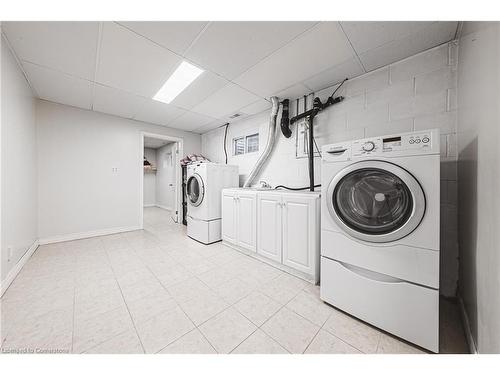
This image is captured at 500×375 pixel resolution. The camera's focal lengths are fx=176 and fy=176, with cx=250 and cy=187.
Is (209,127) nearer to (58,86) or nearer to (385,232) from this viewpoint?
(58,86)

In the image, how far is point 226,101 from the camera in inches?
104

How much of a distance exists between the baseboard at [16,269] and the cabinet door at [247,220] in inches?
85.2

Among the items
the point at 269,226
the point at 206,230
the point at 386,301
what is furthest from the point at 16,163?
the point at 386,301

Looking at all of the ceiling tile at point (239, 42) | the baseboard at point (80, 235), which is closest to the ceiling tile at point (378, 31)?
the ceiling tile at point (239, 42)

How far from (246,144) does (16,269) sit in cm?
324

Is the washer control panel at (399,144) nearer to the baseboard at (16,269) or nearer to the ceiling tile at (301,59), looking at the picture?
the ceiling tile at (301,59)

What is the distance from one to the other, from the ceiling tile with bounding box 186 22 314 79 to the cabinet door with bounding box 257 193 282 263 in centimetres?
139

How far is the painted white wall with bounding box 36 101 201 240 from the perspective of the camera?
2666mm

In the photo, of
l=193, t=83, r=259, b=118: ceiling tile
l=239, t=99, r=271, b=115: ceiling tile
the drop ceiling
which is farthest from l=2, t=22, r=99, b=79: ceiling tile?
l=239, t=99, r=271, b=115: ceiling tile

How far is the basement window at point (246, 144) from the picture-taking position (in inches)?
126

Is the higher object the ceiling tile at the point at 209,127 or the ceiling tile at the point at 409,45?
the ceiling tile at the point at 209,127
